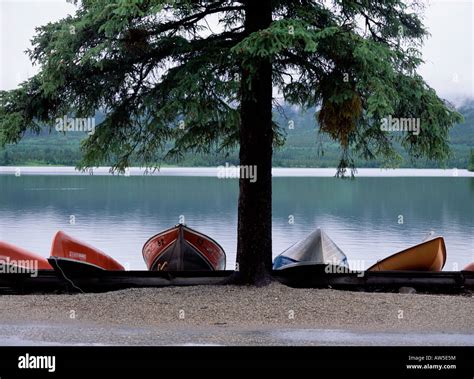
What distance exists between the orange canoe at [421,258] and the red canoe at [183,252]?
12.6 feet

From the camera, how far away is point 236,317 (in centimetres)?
1346

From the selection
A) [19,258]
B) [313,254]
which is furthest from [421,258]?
[19,258]

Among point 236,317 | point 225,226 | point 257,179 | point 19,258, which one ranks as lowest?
point 225,226

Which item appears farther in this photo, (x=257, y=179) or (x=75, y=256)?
(x=75, y=256)

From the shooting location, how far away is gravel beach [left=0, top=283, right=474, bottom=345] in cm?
1185

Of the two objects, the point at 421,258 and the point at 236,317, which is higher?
the point at 421,258

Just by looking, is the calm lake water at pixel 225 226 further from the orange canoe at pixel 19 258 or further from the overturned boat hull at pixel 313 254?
the orange canoe at pixel 19 258

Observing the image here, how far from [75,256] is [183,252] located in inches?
102

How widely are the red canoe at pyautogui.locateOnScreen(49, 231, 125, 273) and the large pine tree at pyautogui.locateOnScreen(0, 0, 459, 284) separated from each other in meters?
2.08

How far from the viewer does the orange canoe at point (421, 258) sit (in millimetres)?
18094

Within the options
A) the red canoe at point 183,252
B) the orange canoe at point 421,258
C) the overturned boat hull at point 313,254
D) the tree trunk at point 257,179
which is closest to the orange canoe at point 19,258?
the red canoe at point 183,252
